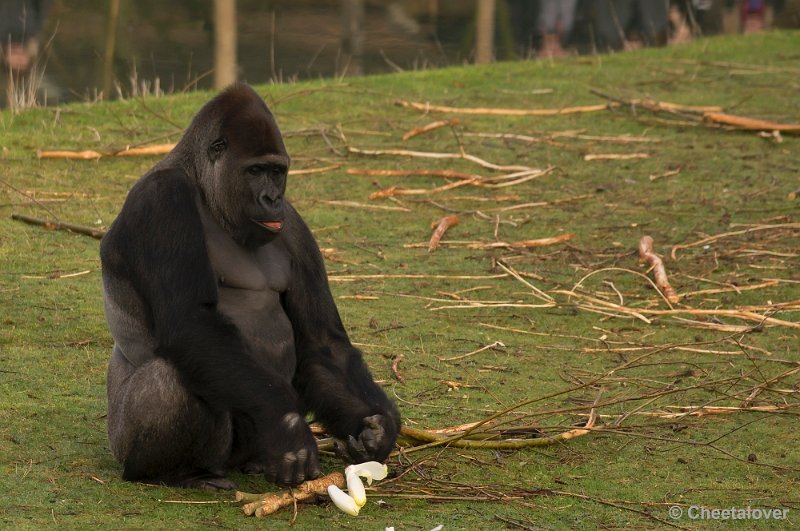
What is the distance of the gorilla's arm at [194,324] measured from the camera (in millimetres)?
4191

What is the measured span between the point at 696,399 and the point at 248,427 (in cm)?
220

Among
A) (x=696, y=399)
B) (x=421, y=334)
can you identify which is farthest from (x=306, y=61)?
(x=696, y=399)

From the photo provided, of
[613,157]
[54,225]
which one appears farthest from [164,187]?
[613,157]

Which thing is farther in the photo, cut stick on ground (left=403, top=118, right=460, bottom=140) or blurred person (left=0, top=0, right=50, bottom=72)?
blurred person (left=0, top=0, right=50, bottom=72)

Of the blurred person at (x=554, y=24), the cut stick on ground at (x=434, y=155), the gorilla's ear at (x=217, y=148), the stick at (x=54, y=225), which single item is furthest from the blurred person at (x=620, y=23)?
the gorilla's ear at (x=217, y=148)

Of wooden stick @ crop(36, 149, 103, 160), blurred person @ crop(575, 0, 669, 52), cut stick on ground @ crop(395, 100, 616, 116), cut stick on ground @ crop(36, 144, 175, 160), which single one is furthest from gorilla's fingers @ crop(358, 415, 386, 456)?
blurred person @ crop(575, 0, 669, 52)

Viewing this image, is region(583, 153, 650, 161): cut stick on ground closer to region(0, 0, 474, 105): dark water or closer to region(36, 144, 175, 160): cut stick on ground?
region(36, 144, 175, 160): cut stick on ground

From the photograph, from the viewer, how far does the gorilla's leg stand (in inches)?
166

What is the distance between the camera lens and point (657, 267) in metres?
7.56

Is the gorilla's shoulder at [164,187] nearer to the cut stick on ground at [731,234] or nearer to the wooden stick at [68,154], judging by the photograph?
the cut stick on ground at [731,234]

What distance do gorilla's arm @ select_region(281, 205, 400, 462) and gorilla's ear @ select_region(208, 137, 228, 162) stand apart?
38 centimetres

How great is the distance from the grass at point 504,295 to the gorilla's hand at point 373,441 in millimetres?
141

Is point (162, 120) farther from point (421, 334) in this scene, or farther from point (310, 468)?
point (310, 468)

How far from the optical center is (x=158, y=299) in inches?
169
